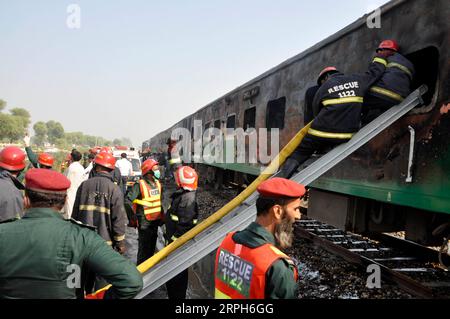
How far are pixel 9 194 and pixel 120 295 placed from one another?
2.22 m

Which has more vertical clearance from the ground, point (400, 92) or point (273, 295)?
point (400, 92)

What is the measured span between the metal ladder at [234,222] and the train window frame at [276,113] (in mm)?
3332

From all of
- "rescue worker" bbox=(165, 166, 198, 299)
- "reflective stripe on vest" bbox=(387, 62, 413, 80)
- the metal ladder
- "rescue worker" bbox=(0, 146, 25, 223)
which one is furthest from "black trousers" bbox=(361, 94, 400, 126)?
"rescue worker" bbox=(0, 146, 25, 223)

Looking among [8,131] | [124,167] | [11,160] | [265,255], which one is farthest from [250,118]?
[8,131]

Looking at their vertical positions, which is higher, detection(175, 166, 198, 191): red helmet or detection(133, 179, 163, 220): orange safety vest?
detection(175, 166, 198, 191): red helmet

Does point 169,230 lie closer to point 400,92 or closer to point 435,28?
point 400,92

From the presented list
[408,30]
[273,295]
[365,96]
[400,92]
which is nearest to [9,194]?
[273,295]

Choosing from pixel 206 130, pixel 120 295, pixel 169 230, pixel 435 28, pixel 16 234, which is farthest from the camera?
pixel 206 130

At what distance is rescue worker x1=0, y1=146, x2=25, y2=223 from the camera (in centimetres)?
A: 343

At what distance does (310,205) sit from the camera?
6.23 meters

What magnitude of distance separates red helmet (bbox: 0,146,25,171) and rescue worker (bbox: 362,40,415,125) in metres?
4.03

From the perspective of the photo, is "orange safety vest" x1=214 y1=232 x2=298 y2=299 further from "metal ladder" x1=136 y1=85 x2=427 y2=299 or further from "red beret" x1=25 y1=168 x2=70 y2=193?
"red beret" x1=25 y1=168 x2=70 y2=193

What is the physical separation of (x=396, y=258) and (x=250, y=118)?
16.4 ft

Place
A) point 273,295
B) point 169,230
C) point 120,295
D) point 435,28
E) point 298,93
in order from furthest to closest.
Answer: point 298,93
point 169,230
point 435,28
point 120,295
point 273,295
